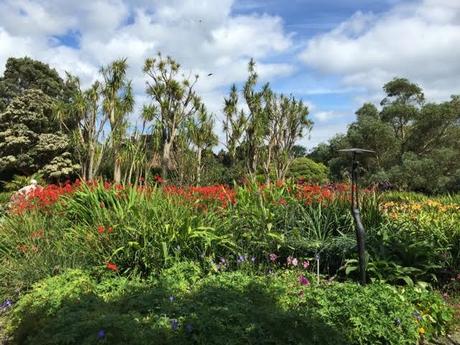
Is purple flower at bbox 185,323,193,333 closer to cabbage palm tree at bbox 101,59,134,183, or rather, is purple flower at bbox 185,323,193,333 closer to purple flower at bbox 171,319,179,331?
purple flower at bbox 171,319,179,331

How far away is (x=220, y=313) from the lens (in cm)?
328

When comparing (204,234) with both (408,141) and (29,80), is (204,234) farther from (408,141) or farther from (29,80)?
(29,80)

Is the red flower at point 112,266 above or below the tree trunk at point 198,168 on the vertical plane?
below

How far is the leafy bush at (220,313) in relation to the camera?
120 inches

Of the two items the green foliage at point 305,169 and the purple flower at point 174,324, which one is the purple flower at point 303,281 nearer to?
the purple flower at point 174,324

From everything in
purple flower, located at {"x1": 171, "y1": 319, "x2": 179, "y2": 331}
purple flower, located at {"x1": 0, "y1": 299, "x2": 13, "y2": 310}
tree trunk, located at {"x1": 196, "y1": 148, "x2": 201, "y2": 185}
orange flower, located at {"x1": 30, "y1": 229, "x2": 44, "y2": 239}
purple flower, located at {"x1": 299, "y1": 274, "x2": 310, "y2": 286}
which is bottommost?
purple flower, located at {"x1": 0, "y1": 299, "x2": 13, "y2": 310}

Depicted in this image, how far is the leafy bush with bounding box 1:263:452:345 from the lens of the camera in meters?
3.04

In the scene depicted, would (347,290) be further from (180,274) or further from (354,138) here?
(354,138)

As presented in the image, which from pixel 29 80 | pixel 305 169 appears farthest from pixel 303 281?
pixel 29 80

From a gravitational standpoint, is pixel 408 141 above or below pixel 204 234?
above

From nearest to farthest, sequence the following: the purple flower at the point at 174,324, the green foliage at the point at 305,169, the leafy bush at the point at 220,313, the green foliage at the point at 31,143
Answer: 1. the leafy bush at the point at 220,313
2. the purple flower at the point at 174,324
3. the green foliage at the point at 31,143
4. the green foliage at the point at 305,169

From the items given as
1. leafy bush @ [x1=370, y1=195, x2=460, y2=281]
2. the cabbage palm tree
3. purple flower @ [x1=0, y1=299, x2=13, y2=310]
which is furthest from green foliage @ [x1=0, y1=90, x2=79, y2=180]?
leafy bush @ [x1=370, y1=195, x2=460, y2=281]

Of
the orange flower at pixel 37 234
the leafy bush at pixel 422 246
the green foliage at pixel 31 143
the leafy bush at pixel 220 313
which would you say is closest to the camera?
the leafy bush at pixel 220 313

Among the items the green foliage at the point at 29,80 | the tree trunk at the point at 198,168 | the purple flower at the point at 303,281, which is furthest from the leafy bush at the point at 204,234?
the green foliage at the point at 29,80
